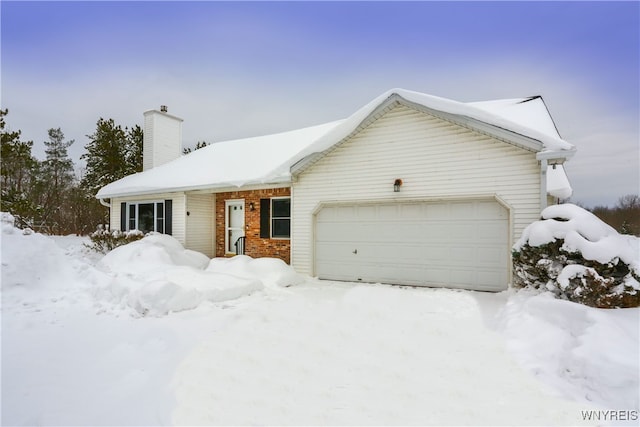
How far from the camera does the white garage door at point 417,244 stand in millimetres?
7816

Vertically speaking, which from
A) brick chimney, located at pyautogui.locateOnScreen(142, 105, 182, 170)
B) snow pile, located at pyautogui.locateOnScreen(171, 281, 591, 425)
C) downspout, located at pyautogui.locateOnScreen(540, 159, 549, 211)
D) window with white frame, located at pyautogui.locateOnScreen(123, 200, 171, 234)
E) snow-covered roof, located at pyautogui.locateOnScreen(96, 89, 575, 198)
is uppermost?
brick chimney, located at pyautogui.locateOnScreen(142, 105, 182, 170)

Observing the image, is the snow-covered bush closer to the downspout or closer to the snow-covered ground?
the snow-covered ground

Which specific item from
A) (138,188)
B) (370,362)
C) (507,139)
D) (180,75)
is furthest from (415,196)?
(180,75)

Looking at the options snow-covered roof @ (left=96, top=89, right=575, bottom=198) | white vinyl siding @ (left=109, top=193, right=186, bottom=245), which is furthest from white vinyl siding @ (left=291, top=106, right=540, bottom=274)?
white vinyl siding @ (left=109, top=193, right=186, bottom=245)

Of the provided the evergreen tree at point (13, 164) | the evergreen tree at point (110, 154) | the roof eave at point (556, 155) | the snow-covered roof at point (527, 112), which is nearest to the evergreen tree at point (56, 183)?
the evergreen tree at point (110, 154)

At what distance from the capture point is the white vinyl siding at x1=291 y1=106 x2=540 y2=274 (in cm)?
753

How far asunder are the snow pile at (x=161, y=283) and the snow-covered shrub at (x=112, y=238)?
2.82 m

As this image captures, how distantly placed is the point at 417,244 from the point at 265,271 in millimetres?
4085

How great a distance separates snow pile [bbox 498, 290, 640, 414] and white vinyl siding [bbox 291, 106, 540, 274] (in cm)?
Answer: 324

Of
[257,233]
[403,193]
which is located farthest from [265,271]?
[403,193]

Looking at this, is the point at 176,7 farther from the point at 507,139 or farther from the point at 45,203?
the point at 45,203

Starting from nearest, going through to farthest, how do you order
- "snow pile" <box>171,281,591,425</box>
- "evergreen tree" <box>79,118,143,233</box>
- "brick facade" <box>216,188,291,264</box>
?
"snow pile" <box>171,281,591,425</box>, "brick facade" <box>216,188,291,264</box>, "evergreen tree" <box>79,118,143,233</box>

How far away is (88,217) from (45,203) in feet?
11.6

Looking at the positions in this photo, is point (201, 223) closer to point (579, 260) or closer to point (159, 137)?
point (159, 137)
